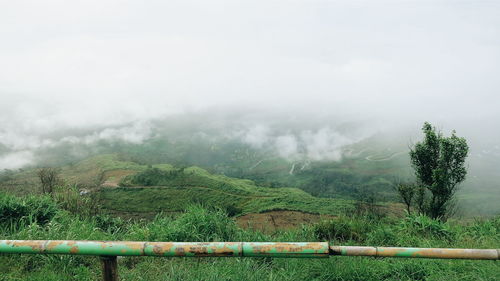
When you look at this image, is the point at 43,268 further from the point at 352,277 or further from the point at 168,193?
the point at 168,193

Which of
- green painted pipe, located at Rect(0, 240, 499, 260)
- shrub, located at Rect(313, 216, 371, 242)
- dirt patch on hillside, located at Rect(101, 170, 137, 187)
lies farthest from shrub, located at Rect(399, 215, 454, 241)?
dirt patch on hillside, located at Rect(101, 170, 137, 187)

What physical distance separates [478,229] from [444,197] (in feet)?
62.0

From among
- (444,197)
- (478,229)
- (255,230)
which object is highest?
(255,230)

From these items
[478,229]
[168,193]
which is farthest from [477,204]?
[478,229]

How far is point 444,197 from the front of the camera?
969 inches

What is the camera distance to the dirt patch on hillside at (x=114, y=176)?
114 meters

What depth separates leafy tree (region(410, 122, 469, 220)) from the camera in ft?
81.1

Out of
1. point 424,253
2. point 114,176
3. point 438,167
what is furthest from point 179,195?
point 424,253

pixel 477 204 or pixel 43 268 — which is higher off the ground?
pixel 43 268

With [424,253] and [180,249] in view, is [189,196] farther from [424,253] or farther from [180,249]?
[424,253]

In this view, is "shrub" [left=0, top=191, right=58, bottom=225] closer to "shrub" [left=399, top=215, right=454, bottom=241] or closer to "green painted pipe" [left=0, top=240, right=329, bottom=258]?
"green painted pipe" [left=0, top=240, right=329, bottom=258]

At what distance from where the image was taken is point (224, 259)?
184 inches

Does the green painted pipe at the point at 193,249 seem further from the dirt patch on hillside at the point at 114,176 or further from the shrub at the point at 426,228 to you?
the dirt patch on hillside at the point at 114,176

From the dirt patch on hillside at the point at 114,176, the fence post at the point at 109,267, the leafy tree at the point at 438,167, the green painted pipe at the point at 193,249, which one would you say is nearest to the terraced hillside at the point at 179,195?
the dirt patch on hillside at the point at 114,176
